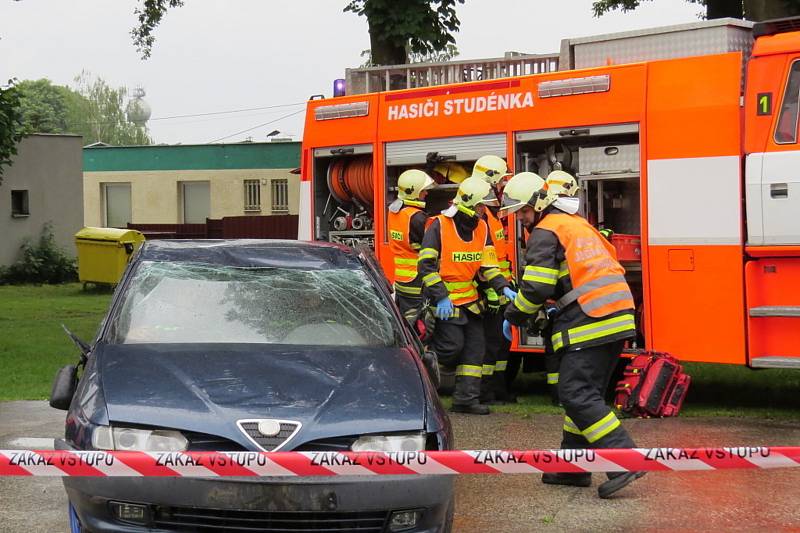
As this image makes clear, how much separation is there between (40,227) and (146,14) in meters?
10.8

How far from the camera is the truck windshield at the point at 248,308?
564 cm

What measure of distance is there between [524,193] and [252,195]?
105ft

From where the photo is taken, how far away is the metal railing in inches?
395

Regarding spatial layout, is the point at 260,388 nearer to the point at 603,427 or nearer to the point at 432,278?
the point at 603,427

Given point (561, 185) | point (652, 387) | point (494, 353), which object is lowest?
point (652, 387)

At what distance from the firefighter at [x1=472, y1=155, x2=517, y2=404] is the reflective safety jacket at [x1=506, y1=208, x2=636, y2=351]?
2535 millimetres

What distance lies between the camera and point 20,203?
31.2 metres

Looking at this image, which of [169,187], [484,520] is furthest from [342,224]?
[169,187]

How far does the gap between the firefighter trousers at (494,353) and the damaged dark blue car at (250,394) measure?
3.29 metres

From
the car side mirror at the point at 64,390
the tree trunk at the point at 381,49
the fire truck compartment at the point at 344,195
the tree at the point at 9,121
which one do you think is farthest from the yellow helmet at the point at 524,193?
the tree at the point at 9,121

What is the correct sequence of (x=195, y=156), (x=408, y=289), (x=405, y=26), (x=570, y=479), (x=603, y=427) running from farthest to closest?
(x=195, y=156) → (x=405, y=26) → (x=408, y=289) → (x=570, y=479) → (x=603, y=427)

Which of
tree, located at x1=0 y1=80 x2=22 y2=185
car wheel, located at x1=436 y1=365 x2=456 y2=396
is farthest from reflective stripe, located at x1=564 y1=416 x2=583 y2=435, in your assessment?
tree, located at x1=0 y1=80 x2=22 y2=185

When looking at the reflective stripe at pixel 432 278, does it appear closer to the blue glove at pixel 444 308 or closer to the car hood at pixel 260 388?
the blue glove at pixel 444 308

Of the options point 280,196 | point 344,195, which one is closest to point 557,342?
point 344,195
